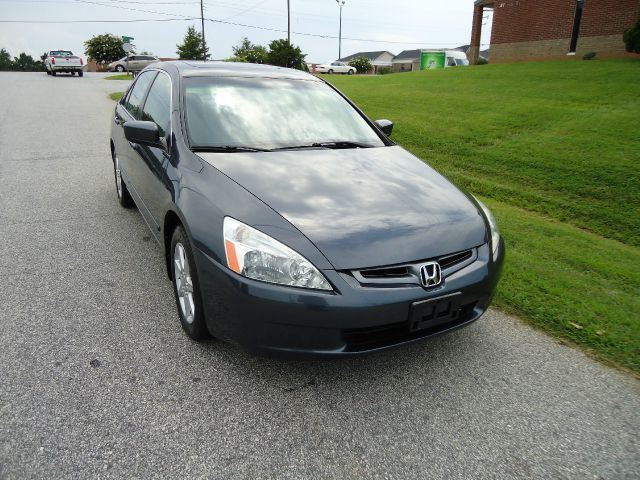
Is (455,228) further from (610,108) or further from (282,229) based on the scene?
(610,108)

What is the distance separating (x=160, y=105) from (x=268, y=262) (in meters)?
2.18

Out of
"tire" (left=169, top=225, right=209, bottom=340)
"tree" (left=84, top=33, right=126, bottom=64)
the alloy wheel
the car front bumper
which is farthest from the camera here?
"tree" (left=84, top=33, right=126, bottom=64)

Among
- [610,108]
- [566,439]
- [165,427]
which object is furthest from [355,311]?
[610,108]

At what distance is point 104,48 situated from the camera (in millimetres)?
46125

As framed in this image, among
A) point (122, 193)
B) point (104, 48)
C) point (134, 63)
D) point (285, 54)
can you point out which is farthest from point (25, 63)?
point (122, 193)

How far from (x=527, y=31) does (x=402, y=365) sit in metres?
25.5

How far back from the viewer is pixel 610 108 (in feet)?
32.4

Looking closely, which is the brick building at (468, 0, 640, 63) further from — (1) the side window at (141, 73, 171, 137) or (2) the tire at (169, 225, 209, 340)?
(2) the tire at (169, 225, 209, 340)

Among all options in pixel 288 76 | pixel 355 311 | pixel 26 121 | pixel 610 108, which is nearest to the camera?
pixel 355 311

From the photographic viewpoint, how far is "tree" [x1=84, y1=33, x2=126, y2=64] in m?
46.1

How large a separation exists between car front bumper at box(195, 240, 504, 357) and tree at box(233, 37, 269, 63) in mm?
33482

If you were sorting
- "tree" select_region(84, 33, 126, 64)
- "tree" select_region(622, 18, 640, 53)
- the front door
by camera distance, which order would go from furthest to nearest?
"tree" select_region(84, 33, 126, 64) < "tree" select_region(622, 18, 640, 53) < the front door

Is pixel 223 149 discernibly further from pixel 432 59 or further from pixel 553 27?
pixel 432 59

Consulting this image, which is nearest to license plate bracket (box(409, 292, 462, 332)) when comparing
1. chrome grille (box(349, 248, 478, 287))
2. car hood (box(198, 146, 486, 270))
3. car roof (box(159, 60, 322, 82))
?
chrome grille (box(349, 248, 478, 287))
